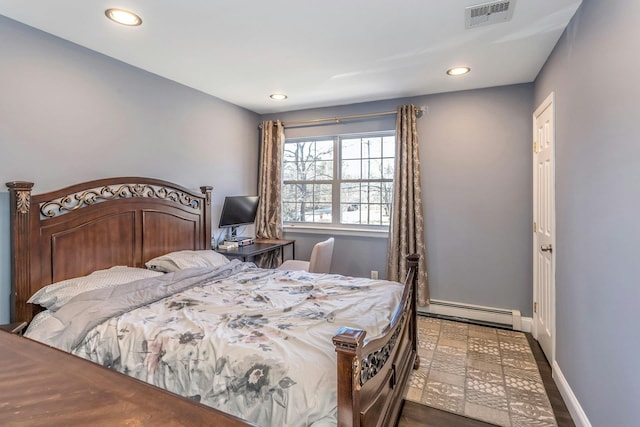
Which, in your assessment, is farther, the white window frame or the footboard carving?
the white window frame

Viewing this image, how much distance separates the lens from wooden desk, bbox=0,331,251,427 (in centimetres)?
65

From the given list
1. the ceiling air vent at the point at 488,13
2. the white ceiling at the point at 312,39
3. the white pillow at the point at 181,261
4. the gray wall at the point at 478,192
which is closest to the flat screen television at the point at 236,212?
the white pillow at the point at 181,261

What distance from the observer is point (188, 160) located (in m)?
3.47

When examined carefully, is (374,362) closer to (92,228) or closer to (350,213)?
(92,228)

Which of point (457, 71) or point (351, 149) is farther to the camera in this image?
point (351, 149)

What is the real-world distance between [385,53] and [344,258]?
97.4 inches

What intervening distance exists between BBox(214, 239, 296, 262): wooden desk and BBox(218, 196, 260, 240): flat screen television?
0.30 meters

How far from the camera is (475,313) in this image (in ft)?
11.8

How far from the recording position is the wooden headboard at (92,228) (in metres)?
2.10

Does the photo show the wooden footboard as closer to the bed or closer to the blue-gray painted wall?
the bed

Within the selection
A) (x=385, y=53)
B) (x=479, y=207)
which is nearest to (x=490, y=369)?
(x=479, y=207)

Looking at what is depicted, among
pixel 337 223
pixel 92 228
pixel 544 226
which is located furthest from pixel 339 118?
pixel 92 228

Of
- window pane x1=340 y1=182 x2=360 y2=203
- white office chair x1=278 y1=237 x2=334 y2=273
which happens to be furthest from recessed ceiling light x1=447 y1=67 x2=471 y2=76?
white office chair x1=278 y1=237 x2=334 y2=273

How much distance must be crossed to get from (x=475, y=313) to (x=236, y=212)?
2959 millimetres
